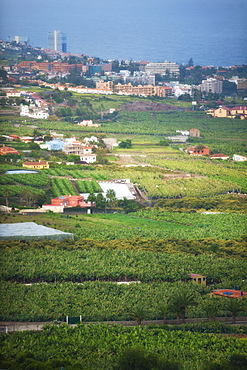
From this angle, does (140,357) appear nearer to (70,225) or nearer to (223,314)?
(223,314)

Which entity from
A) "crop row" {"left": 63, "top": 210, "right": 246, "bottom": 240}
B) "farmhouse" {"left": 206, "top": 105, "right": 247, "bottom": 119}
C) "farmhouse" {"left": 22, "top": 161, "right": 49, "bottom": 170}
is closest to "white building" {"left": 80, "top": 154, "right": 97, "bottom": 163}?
"farmhouse" {"left": 22, "top": 161, "right": 49, "bottom": 170}

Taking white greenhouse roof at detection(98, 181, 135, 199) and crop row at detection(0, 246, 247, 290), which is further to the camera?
white greenhouse roof at detection(98, 181, 135, 199)

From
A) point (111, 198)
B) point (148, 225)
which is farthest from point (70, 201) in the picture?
point (148, 225)

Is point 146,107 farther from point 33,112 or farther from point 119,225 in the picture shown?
point 119,225

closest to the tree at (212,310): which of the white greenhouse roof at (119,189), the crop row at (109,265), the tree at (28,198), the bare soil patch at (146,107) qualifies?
the crop row at (109,265)

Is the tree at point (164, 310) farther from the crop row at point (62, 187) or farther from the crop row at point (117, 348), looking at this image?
the crop row at point (62, 187)

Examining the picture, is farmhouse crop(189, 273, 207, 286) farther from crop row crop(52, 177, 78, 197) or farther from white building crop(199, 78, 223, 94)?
white building crop(199, 78, 223, 94)

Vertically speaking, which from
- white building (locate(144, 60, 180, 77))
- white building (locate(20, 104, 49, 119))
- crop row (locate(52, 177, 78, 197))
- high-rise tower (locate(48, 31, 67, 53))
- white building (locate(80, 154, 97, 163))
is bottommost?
crop row (locate(52, 177, 78, 197))
